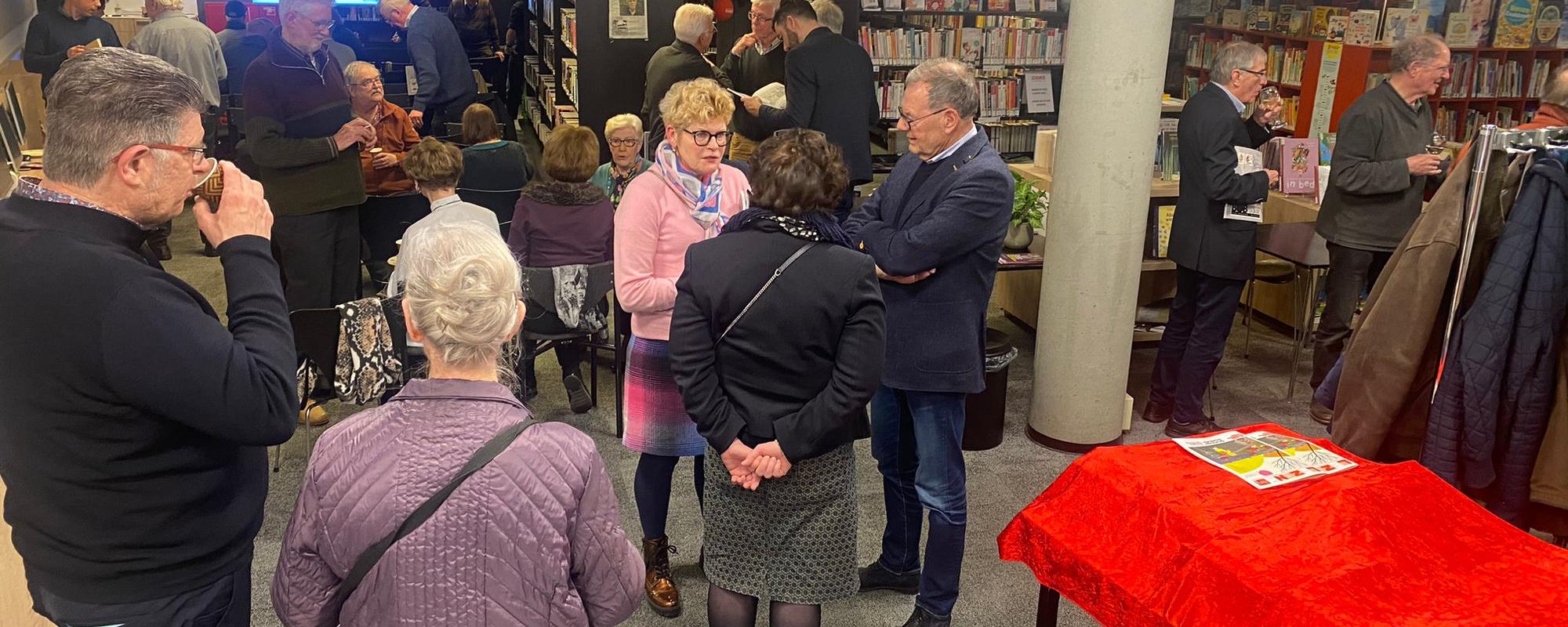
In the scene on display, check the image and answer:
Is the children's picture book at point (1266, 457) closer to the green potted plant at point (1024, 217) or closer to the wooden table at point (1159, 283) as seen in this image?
the green potted plant at point (1024, 217)

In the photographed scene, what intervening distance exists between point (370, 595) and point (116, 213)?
75 cm

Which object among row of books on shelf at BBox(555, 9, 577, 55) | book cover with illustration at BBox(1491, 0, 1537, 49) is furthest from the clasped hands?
book cover with illustration at BBox(1491, 0, 1537, 49)

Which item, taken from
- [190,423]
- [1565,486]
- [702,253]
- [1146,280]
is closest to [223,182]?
[190,423]

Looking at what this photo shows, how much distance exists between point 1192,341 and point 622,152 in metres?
2.71

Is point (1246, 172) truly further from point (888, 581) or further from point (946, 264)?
point (888, 581)

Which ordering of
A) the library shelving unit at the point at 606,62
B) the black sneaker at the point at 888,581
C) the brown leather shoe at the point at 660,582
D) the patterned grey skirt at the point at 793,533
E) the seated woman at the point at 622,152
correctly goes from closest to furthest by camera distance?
the patterned grey skirt at the point at 793,533 → the brown leather shoe at the point at 660,582 → the black sneaker at the point at 888,581 → the seated woman at the point at 622,152 → the library shelving unit at the point at 606,62

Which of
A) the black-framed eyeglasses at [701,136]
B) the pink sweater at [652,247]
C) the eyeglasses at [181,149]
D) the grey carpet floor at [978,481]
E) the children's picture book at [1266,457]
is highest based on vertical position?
the eyeglasses at [181,149]

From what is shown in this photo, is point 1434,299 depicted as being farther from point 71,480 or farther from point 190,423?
point 71,480

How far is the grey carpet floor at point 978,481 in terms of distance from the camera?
141 inches

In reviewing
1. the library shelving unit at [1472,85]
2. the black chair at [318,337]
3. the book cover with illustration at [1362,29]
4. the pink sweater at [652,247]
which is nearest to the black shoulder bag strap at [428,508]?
the pink sweater at [652,247]

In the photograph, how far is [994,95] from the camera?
903 cm

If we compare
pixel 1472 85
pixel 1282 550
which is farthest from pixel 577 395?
pixel 1472 85

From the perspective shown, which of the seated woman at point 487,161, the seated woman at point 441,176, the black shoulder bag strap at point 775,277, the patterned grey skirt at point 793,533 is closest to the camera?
the black shoulder bag strap at point 775,277

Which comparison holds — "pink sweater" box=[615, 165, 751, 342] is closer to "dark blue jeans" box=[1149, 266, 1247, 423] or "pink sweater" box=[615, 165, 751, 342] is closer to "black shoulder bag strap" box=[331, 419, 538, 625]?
"black shoulder bag strap" box=[331, 419, 538, 625]
